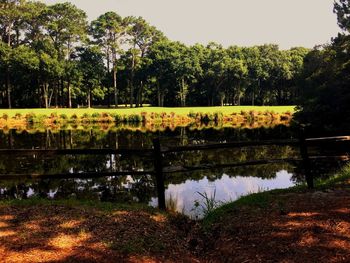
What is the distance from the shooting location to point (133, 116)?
58.6 m

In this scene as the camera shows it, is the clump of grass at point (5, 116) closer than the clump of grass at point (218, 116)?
Yes

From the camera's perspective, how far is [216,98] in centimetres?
10244

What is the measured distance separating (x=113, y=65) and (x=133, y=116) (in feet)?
104

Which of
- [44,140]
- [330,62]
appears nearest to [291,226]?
[44,140]

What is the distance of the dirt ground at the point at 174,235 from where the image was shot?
654 cm

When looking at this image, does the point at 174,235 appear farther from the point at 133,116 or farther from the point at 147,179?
the point at 133,116

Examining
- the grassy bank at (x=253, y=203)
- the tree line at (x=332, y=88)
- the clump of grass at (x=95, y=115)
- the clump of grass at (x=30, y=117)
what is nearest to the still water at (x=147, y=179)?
the grassy bank at (x=253, y=203)

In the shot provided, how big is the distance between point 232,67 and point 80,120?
47191 mm

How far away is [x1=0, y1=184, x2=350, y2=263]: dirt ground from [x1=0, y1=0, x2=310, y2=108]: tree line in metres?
66.9

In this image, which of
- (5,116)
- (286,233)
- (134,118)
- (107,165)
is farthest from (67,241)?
(5,116)

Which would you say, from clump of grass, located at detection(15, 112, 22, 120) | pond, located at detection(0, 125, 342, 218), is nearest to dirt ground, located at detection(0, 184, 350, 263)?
pond, located at detection(0, 125, 342, 218)

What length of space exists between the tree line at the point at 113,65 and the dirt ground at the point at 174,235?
66934 millimetres

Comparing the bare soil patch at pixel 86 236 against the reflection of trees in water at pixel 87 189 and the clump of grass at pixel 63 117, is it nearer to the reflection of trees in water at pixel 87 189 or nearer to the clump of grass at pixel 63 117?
the reflection of trees in water at pixel 87 189

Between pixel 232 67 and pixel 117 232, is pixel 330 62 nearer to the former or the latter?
pixel 117 232
